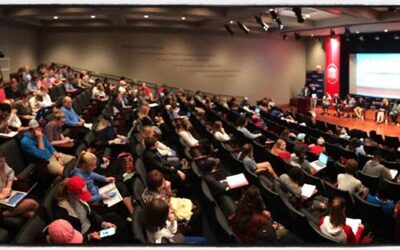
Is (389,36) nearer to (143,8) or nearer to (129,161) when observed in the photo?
(129,161)

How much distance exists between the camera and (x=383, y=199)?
5.52m

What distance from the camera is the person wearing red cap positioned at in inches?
122

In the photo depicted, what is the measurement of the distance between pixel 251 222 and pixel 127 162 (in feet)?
8.11

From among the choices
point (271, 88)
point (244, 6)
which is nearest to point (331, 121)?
point (271, 88)

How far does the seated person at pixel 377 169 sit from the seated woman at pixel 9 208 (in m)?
4.36

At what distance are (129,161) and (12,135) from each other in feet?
4.48

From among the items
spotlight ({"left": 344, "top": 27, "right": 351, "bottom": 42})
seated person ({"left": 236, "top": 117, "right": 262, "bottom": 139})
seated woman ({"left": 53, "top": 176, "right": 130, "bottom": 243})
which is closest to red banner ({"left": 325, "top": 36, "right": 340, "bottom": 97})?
spotlight ({"left": 344, "top": 27, "right": 351, "bottom": 42})

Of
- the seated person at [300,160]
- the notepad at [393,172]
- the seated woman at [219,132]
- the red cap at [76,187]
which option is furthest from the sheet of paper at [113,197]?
the notepad at [393,172]

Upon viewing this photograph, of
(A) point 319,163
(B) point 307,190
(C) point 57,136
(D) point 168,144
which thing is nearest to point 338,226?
(B) point 307,190

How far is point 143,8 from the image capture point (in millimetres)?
3332

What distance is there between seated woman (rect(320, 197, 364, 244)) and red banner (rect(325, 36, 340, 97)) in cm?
595

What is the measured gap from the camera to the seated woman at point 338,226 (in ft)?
12.0

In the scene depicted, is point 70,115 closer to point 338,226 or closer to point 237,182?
point 237,182

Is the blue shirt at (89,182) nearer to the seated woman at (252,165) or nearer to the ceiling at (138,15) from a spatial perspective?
the ceiling at (138,15)
